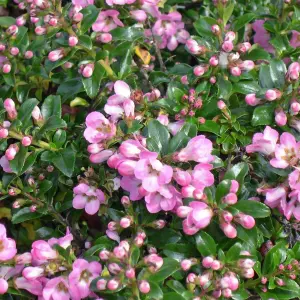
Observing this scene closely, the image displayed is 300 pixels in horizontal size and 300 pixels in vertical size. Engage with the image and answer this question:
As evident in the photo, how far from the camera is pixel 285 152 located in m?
2.10

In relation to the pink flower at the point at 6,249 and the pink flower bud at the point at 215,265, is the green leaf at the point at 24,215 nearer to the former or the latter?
the pink flower at the point at 6,249

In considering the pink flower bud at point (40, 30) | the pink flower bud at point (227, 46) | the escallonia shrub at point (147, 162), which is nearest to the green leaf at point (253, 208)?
the escallonia shrub at point (147, 162)

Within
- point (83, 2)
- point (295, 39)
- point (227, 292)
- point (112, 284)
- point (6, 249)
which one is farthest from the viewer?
point (295, 39)

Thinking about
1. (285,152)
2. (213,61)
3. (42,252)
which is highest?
(213,61)

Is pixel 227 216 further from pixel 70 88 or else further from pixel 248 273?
pixel 70 88

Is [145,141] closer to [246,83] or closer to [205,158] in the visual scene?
[205,158]

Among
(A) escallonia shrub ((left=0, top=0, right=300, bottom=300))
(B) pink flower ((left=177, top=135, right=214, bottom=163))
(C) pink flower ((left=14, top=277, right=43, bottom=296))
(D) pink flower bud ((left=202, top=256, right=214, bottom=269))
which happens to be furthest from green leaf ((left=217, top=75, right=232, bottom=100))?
(C) pink flower ((left=14, top=277, right=43, bottom=296))

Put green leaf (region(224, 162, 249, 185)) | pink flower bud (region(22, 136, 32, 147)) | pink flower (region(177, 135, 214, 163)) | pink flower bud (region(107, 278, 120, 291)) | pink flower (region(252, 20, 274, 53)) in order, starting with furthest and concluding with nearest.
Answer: pink flower (region(252, 20, 274, 53)), pink flower bud (region(22, 136, 32, 147)), green leaf (region(224, 162, 249, 185)), pink flower (region(177, 135, 214, 163)), pink flower bud (region(107, 278, 120, 291))

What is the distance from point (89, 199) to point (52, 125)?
13.9 inches

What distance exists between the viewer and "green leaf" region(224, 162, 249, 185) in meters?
2.13

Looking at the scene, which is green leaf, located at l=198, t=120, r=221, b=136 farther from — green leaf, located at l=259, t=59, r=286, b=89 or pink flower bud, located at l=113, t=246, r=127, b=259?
pink flower bud, located at l=113, t=246, r=127, b=259

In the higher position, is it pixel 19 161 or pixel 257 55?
pixel 257 55

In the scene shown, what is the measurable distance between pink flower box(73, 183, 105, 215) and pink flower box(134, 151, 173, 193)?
0.39 m

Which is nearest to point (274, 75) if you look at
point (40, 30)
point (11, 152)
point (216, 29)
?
point (216, 29)
